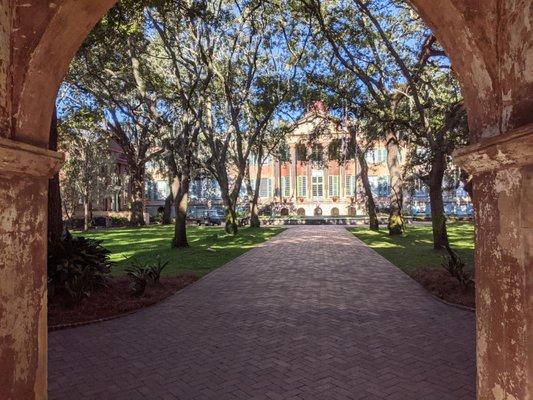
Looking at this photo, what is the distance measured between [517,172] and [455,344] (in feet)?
10.8

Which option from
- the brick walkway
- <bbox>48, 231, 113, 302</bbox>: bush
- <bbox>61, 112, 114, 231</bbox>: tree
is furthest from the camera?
<bbox>61, 112, 114, 231</bbox>: tree

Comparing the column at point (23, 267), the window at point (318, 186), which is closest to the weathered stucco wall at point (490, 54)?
the column at point (23, 267)

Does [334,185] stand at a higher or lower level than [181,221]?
higher

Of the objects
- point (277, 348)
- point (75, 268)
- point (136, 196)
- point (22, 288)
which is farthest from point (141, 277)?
point (136, 196)

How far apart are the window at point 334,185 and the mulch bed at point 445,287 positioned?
40.9 metres

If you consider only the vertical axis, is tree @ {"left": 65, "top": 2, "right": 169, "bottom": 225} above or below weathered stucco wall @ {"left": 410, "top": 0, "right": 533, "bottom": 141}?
above

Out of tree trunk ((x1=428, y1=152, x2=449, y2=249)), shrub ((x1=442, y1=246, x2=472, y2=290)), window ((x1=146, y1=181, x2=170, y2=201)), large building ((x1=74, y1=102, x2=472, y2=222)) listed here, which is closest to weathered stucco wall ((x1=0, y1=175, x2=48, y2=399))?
shrub ((x1=442, y1=246, x2=472, y2=290))

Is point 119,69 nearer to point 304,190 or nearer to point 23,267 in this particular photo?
point 23,267

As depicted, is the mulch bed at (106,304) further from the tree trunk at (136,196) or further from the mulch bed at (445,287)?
the tree trunk at (136,196)

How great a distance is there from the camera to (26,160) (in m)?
2.89

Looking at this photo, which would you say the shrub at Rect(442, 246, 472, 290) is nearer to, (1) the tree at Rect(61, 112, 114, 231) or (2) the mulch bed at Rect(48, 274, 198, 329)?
(2) the mulch bed at Rect(48, 274, 198, 329)

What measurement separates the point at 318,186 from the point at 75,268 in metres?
44.3

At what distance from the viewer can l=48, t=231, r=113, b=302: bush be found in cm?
724

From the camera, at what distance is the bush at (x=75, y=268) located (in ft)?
23.7
